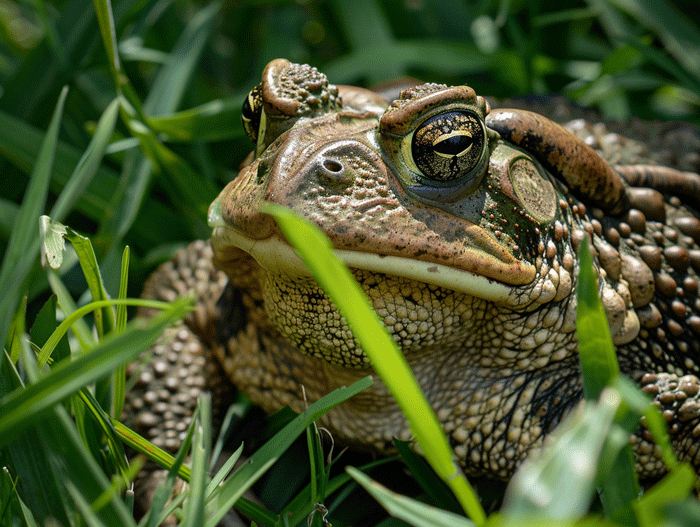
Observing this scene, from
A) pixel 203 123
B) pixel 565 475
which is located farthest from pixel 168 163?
pixel 565 475

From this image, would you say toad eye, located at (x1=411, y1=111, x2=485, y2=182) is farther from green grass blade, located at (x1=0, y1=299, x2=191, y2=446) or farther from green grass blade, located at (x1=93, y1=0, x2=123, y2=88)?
green grass blade, located at (x1=93, y1=0, x2=123, y2=88)

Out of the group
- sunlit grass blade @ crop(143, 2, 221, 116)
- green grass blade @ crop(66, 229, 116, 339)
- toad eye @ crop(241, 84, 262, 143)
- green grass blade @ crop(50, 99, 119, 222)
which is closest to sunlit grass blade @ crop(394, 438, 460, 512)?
green grass blade @ crop(66, 229, 116, 339)

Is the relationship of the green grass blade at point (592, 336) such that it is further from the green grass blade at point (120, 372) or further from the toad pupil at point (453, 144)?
the green grass blade at point (120, 372)

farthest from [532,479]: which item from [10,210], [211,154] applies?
[211,154]

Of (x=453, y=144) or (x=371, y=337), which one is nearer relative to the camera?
(x=371, y=337)

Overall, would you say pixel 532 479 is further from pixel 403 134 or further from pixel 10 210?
pixel 10 210

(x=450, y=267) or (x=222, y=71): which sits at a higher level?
(x=222, y=71)

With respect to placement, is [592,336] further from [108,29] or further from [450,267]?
[108,29]
